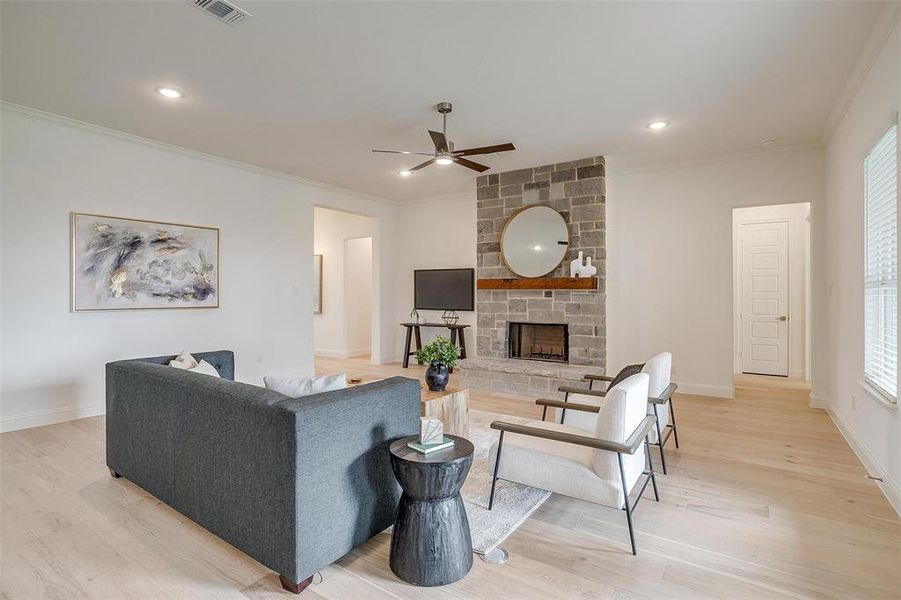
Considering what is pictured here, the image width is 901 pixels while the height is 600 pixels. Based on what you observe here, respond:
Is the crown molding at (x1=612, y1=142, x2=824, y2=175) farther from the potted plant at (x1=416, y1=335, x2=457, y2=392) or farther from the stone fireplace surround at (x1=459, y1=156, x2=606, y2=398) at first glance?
the potted plant at (x1=416, y1=335, x2=457, y2=392)

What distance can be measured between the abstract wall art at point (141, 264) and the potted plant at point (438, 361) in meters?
3.11

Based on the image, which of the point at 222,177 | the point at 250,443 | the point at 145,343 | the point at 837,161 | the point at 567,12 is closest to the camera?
the point at 250,443

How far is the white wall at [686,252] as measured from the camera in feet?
17.0

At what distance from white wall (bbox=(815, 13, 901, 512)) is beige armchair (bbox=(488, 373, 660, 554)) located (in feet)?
5.08

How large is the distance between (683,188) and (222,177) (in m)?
5.56

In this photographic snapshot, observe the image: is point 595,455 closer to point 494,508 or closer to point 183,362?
point 494,508

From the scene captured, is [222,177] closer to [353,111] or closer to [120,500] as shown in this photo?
[353,111]

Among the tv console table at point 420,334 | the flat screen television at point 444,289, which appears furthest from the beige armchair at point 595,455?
the flat screen television at point 444,289

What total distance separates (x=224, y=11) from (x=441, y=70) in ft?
4.54

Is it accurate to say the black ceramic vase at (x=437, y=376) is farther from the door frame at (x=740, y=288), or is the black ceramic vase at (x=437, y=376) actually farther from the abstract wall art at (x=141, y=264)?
the door frame at (x=740, y=288)

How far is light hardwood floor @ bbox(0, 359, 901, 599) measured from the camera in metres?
1.93

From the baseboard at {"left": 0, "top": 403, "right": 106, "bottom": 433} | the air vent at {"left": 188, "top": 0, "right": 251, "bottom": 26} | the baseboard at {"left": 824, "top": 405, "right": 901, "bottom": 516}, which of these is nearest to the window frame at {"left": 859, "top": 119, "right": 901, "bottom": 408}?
the baseboard at {"left": 824, "top": 405, "right": 901, "bottom": 516}

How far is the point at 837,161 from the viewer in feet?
14.0

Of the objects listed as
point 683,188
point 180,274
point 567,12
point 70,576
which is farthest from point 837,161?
point 180,274
